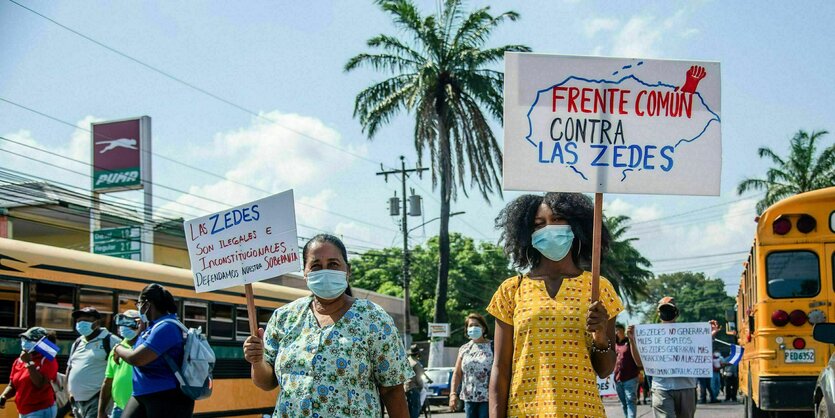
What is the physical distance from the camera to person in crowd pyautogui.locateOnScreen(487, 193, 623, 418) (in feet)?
14.1

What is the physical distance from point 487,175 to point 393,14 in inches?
225

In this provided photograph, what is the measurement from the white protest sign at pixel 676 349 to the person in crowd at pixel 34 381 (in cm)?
624

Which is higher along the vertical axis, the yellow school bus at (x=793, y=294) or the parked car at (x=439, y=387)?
the yellow school bus at (x=793, y=294)

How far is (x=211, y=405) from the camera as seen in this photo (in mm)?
17125

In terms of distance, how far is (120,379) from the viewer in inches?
324

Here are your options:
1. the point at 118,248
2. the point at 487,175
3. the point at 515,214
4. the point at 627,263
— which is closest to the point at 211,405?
the point at 515,214

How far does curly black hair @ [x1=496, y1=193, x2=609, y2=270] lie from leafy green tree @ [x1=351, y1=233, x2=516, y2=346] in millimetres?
57502

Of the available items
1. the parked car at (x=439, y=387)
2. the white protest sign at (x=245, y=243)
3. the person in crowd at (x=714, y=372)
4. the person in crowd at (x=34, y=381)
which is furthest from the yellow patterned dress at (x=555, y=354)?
the parked car at (x=439, y=387)

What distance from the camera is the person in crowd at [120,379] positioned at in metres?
8.18

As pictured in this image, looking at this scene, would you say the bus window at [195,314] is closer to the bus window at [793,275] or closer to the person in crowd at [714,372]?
the bus window at [793,275]

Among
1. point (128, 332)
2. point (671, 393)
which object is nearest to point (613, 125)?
point (671, 393)

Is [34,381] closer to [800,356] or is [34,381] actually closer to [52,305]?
[52,305]

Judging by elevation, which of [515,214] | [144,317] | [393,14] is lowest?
[144,317]

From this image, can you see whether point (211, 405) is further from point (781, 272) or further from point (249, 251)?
point (249, 251)
